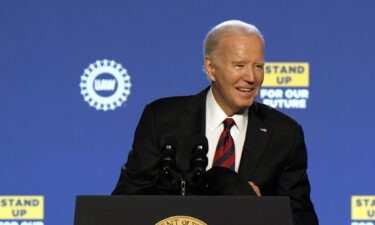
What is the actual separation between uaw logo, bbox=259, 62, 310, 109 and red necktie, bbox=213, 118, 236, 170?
42.8 inches

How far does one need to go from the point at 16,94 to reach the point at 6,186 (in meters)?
0.41

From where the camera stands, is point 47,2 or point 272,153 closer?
point 272,153

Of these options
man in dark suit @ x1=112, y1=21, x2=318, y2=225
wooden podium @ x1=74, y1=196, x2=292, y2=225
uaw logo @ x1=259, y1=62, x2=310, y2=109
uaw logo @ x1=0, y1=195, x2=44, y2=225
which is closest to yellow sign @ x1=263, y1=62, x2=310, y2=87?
uaw logo @ x1=259, y1=62, x2=310, y2=109

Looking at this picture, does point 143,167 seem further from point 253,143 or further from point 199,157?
point 199,157

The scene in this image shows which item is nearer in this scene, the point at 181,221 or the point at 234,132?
the point at 181,221

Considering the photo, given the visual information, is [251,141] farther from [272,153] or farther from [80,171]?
[80,171]

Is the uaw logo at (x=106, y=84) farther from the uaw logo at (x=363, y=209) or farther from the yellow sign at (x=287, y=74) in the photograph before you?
the uaw logo at (x=363, y=209)

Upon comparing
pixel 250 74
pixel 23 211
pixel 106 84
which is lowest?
pixel 23 211

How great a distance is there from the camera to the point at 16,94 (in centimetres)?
358

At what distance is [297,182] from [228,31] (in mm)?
470

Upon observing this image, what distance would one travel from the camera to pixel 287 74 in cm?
347

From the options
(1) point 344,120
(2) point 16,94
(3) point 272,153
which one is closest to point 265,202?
(3) point 272,153

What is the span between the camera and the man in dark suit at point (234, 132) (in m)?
2.28

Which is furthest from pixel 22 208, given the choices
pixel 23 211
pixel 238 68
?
pixel 238 68
